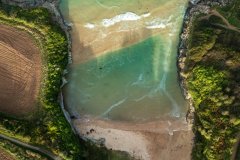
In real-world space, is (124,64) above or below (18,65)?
below

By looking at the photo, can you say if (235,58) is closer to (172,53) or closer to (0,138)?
(172,53)

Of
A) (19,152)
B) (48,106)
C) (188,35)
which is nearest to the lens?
(19,152)

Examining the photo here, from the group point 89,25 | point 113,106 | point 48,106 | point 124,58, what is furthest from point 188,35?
point 48,106

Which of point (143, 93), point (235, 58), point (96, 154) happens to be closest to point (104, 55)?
point (143, 93)

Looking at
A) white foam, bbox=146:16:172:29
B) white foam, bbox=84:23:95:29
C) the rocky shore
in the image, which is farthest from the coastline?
white foam, bbox=146:16:172:29

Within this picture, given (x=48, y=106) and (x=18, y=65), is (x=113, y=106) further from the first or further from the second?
(x=18, y=65)

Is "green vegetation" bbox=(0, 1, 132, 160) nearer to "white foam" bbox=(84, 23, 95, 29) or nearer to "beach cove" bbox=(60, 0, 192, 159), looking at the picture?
"beach cove" bbox=(60, 0, 192, 159)

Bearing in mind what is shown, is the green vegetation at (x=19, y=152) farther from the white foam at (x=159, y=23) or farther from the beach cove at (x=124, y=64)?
the white foam at (x=159, y=23)
